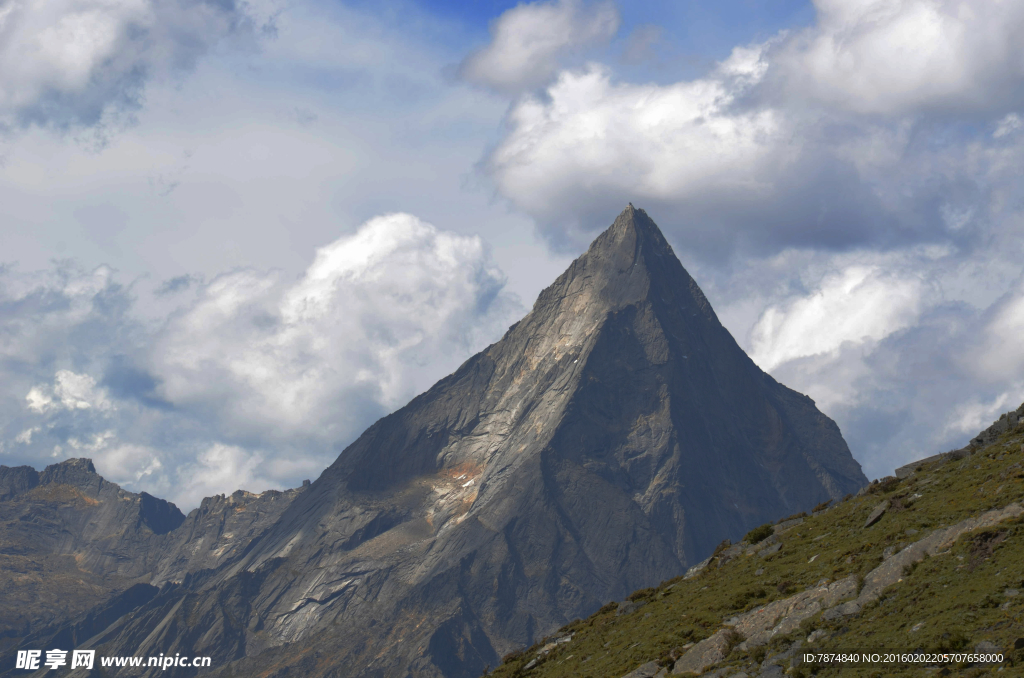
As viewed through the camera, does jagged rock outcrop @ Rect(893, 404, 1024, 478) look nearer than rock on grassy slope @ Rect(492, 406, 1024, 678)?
No

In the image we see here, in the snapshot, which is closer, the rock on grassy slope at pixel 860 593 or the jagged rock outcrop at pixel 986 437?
the rock on grassy slope at pixel 860 593

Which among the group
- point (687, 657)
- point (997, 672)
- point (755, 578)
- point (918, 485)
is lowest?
point (997, 672)

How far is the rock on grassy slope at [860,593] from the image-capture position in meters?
43.9

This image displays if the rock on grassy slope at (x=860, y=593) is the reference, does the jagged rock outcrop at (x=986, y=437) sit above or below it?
above

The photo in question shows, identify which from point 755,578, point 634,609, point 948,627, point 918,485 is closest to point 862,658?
point 948,627

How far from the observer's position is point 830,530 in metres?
66.1

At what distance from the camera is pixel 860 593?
167 feet

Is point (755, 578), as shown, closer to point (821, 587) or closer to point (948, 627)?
point (821, 587)

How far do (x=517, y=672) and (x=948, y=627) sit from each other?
38.1 metres

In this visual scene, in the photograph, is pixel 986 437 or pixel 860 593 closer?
pixel 860 593

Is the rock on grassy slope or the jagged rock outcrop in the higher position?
the jagged rock outcrop

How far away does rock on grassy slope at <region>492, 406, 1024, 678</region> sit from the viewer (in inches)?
1730

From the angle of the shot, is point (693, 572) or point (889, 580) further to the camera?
point (693, 572)

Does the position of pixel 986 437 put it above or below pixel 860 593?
above
